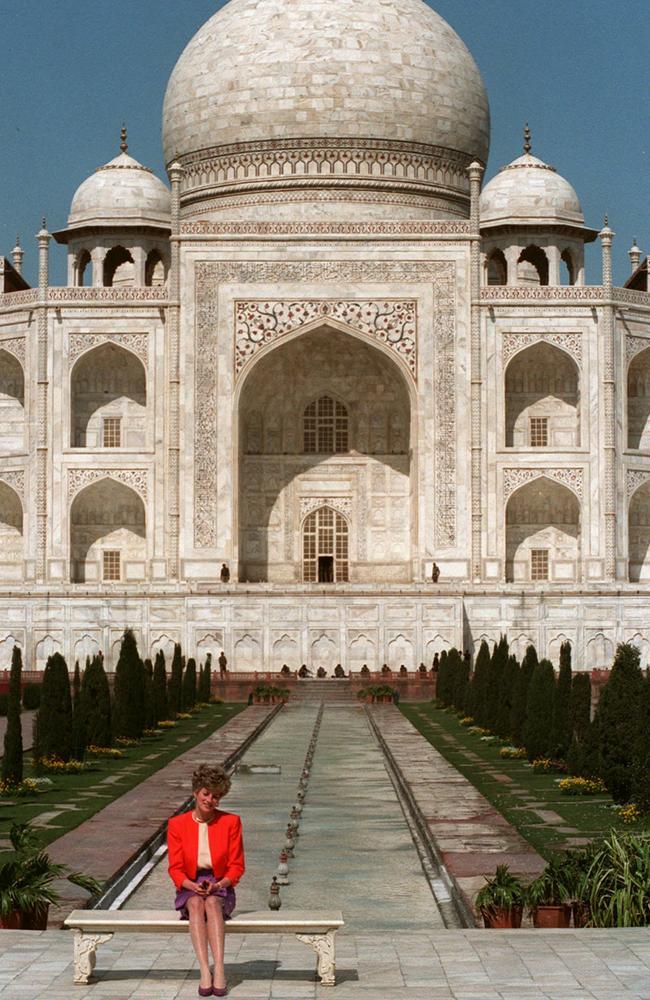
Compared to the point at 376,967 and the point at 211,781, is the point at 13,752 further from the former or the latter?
the point at 211,781

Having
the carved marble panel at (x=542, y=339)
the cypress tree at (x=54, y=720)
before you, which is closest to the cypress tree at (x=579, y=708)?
the cypress tree at (x=54, y=720)

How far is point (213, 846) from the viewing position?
596cm

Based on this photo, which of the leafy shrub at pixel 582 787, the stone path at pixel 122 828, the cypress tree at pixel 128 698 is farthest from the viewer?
the cypress tree at pixel 128 698

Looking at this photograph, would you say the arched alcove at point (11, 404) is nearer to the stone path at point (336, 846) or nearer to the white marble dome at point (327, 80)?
the white marble dome at point (327, 80)

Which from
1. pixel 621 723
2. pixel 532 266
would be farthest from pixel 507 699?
pixel 532 266

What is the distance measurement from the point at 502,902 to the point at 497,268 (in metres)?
28.8

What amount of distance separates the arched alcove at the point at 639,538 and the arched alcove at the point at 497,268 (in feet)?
17.6

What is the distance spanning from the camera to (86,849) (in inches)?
360

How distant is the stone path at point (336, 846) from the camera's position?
807cm

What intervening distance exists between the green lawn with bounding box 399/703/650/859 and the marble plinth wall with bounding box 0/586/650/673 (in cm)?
864

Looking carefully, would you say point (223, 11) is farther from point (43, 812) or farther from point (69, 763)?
point (43, 812)

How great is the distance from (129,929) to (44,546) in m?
24.9

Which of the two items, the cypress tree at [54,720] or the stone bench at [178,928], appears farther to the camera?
the cypress tree at [54,720]

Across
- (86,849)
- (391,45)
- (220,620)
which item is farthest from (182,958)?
(391,45)
